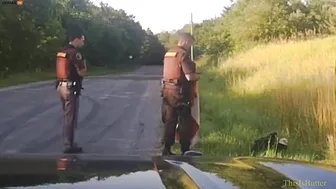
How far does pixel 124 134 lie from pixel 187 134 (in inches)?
134

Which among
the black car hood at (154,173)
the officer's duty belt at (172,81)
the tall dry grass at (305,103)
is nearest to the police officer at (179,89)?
the officer's duty belt at (172,81)

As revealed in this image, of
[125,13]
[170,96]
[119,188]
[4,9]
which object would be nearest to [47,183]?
[119,188]

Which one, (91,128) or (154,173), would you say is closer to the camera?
(154,173)


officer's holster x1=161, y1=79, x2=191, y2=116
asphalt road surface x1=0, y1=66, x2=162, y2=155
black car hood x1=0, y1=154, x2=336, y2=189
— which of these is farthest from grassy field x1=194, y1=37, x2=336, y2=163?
black car hood x1=0, y1=154, x2=336, y2=189

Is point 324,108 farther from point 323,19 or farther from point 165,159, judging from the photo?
point 323,19

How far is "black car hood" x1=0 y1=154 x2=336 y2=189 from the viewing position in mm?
2461

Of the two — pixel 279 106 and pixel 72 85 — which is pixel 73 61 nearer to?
pixel 72 85

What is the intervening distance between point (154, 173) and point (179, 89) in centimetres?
521

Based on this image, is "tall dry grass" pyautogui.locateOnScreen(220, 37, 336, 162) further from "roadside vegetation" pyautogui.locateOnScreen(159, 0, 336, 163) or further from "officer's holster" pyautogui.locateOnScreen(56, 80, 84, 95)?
"officer's holster" pyautogui.locateOnScreen(56, 80, 84, 95)

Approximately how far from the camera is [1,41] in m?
38.7

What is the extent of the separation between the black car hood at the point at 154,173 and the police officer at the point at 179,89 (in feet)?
14.6

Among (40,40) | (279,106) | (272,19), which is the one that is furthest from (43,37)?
(279,106)

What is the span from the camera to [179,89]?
25.9 ft

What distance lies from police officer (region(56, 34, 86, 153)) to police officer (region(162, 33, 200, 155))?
3.84 ft
